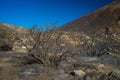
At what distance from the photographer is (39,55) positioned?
1002cm

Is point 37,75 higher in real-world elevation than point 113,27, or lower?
lower

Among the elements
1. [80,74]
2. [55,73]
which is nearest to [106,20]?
[55,73]

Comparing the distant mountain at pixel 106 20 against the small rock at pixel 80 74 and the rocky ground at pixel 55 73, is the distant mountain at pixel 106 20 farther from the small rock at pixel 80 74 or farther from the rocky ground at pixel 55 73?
the small rock at pixel 80 74

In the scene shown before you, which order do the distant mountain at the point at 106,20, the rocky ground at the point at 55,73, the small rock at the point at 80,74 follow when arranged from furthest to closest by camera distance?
1. the distant mountain at the point at 106,20
2. the small rock at the point at 80,74
3. the rocky ground at the point at 55,73

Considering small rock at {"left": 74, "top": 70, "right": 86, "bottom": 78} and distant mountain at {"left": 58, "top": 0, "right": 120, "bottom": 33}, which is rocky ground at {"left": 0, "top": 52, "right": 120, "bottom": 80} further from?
distant mountain at {"left": 58, "top": 0, "right": 120, "bottom": 33}

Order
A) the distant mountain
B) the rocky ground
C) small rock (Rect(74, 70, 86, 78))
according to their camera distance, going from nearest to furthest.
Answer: the rocky ground
small rock (Rect(74, 70, 86, 78))
the distant mountain

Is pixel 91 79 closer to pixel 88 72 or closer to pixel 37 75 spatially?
pixel 88 72

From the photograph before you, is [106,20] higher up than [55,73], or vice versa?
[106,20]

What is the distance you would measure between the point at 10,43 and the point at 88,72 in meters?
12.2

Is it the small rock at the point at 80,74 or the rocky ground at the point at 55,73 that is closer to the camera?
the rocky ground at the point at 55,73

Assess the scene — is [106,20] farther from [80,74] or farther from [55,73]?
[80,74]

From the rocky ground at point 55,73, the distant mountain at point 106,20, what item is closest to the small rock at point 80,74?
the rocky ground at point 55,73

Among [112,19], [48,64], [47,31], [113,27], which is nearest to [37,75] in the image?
[48,64]

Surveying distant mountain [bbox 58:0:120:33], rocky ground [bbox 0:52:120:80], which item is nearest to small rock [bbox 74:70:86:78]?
rocky ground [bbox 0:52:120:80]
